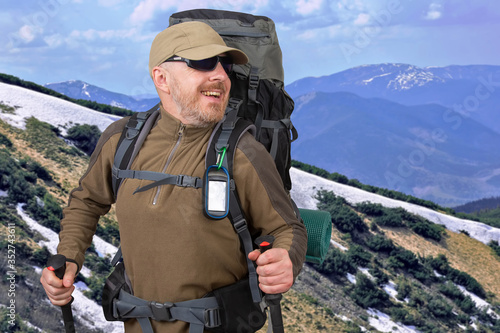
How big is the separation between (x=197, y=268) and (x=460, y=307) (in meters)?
21.1

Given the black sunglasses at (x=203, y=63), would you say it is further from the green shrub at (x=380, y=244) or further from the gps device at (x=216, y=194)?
the green shrub at (x=380, y=244)

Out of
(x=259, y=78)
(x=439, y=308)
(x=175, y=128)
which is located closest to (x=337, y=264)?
(x=439, y=308)

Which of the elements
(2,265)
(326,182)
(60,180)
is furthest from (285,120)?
(326,182)

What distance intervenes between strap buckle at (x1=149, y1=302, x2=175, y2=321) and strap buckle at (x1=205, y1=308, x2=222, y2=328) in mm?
224

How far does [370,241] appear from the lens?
23.6 metres

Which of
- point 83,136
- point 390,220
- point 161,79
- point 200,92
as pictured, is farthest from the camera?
point 390,220

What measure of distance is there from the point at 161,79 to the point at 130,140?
46cm

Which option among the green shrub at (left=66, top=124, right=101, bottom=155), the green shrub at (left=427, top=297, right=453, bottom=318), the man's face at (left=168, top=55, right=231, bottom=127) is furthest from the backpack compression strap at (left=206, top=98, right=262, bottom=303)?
the green shrub at (left=66, top=124, right=101, bottom=155)

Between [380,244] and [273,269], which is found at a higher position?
[273,269]

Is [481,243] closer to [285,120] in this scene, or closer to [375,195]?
[375,195]

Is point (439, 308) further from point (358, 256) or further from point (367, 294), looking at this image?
point (358, 256)

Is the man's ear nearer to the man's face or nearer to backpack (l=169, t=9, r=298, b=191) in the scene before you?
the man's face

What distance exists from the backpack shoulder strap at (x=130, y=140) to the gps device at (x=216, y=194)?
0.67m

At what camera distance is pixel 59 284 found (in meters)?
3.40
